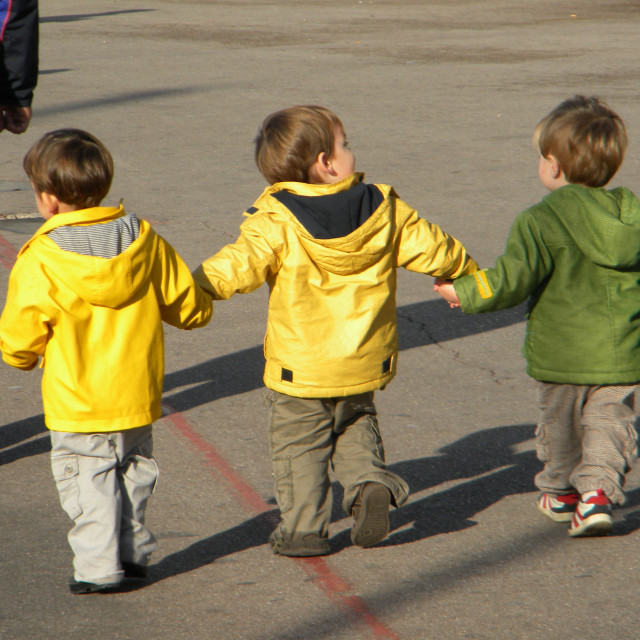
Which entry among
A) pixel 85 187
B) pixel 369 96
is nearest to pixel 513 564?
pixel 85 187

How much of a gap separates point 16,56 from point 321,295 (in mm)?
1843

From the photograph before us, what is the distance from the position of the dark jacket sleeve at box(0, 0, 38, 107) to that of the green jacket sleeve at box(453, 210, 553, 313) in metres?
1.99

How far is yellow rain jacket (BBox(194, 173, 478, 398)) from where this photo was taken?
313 centimetres

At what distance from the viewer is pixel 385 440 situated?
4.25 m

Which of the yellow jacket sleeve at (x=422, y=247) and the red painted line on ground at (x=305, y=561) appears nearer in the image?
the red painted line on ground at (x=305, y=561)

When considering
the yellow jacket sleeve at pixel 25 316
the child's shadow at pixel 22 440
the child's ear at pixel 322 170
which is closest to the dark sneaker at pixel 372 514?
the child's ear at pixel 322 170

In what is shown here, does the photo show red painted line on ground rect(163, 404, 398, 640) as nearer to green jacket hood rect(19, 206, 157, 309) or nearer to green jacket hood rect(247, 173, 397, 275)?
green jacket hood rect(247, 173, 397, 275)

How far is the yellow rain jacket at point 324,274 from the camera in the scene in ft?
10.3

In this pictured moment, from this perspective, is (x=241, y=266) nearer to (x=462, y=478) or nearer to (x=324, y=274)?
(x=324, y=274)

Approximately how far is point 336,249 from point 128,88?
35.0ft

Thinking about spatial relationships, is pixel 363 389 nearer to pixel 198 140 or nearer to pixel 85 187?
pixel 85 187

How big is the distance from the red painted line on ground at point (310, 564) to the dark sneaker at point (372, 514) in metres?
0.15

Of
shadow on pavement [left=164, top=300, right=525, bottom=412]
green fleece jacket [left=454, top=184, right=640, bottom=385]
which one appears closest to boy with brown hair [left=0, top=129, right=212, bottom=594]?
green fleece jacket [left=454, top=184, right=640, bottom=385]

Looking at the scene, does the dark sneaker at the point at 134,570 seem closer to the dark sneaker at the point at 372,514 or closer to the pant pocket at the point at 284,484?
the pant pocket at the point at 284,484
